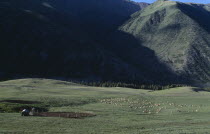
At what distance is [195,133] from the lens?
26.6 metres

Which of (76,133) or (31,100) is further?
(31,100)

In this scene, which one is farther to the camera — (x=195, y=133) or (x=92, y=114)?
(x=92, y=114)

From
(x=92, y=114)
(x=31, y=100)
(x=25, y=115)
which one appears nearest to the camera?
(x=25, y=115)

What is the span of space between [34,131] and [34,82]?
84588 millimetres

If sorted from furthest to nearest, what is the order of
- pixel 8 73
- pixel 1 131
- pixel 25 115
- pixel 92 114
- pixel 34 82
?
pixel 8 73
pixel 34 82
pixel 92 114
pixel 25 115
pixel 1 131

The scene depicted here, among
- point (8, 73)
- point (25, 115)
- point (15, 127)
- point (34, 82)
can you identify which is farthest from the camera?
point (8, 73)

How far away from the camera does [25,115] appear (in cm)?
4128

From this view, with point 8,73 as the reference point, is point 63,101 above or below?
below

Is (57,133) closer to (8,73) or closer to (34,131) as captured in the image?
(34,131)

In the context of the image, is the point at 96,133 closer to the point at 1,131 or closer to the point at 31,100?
the point at 1,131

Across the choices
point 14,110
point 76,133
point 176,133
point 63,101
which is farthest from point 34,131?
point 63,101

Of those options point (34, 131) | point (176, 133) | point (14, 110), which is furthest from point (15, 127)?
point (14, 110)

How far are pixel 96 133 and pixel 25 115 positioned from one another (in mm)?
17515

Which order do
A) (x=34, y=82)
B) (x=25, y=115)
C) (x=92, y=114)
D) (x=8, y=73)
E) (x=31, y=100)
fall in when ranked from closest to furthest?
(x=25, y=115) → (x=92, y=114) → (x=31, y=100) → (x=34, y=82) → (x=8, y=73)
